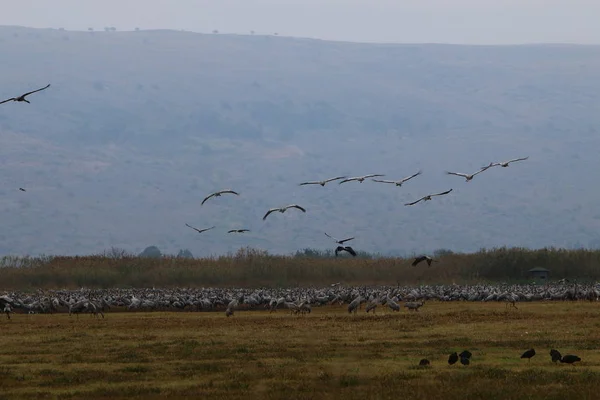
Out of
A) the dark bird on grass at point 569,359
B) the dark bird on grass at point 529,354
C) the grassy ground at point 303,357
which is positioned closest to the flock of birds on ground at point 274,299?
the grassy ground at point 303,357

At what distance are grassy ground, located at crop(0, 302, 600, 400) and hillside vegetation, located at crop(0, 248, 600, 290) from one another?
35904 mm

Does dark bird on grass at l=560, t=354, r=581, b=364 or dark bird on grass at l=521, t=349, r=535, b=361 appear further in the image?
dark bird on grass at l=521, t=349, r=535, b=361

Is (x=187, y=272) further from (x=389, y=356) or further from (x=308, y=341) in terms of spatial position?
(x=389, y=356)

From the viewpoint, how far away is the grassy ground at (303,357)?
22688 mm

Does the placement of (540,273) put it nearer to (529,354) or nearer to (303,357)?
(303,357)

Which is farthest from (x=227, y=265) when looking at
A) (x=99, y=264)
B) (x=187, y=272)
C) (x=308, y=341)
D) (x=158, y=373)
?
(x=158, y=373)

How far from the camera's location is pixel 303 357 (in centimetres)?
2878

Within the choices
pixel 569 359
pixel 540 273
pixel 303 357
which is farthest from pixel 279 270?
pixel 569 359

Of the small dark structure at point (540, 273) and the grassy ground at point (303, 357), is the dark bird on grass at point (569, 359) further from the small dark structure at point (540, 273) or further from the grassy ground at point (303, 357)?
the small dark structure at point (540, 273)

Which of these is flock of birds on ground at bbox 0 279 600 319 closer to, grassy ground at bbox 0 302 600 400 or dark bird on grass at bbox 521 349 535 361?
grassy ground at bbox 0 302 600 400

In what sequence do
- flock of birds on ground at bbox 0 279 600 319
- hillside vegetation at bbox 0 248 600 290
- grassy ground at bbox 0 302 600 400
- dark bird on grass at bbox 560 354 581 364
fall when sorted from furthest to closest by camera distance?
hillside vegetation at bbox 0 248 600 290
flock of birds on ground at bbox 0 279 600 319
dark bird on grass at bbox 560 354 581 364
grassy ground at bbox 0 302 600 400

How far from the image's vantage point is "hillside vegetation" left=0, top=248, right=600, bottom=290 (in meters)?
82.6

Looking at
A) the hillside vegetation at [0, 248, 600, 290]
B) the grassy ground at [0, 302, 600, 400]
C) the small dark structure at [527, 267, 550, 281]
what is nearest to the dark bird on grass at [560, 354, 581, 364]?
the grassy ground at [0, 302, 600, 400]

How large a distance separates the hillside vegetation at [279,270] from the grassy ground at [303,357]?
3590 centimetres
